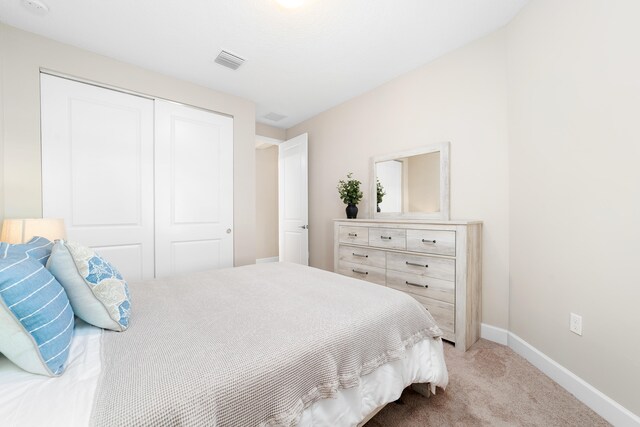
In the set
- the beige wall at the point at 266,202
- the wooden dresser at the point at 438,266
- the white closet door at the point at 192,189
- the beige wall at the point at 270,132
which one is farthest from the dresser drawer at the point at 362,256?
the beige wall at the point at 266,202

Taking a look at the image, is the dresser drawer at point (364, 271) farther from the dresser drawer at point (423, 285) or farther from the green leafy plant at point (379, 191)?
the green leafy plant at point (379, 191)

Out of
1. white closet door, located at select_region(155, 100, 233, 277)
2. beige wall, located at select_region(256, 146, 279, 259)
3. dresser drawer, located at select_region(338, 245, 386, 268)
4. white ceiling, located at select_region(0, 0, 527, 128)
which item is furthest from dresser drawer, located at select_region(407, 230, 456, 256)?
beige wall, located at select_region(256, 146, 279, 259)

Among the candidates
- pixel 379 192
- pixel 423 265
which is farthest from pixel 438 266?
pixel 379 192

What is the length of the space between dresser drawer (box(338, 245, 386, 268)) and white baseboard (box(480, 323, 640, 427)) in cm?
101

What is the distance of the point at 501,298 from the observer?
2.11m

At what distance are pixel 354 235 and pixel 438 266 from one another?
95cm

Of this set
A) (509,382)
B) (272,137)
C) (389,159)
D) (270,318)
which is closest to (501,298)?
(509,382)

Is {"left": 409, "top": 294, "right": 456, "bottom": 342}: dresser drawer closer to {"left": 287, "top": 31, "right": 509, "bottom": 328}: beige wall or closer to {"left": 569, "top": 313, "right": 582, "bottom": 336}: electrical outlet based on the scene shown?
{"left": 287, "top": 31, "right": 509, "bottom": 328}: beige wall

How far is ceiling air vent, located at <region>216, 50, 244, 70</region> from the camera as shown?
2379mm

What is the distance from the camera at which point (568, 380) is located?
1521 mm

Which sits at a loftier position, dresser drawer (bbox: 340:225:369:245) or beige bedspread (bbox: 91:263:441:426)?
dresser drawer (bbox: 340:225:369:245)

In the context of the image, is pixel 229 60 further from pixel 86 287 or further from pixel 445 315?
pixel 445 315

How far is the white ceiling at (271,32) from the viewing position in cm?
185

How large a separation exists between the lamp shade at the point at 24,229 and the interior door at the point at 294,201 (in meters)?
2.59
